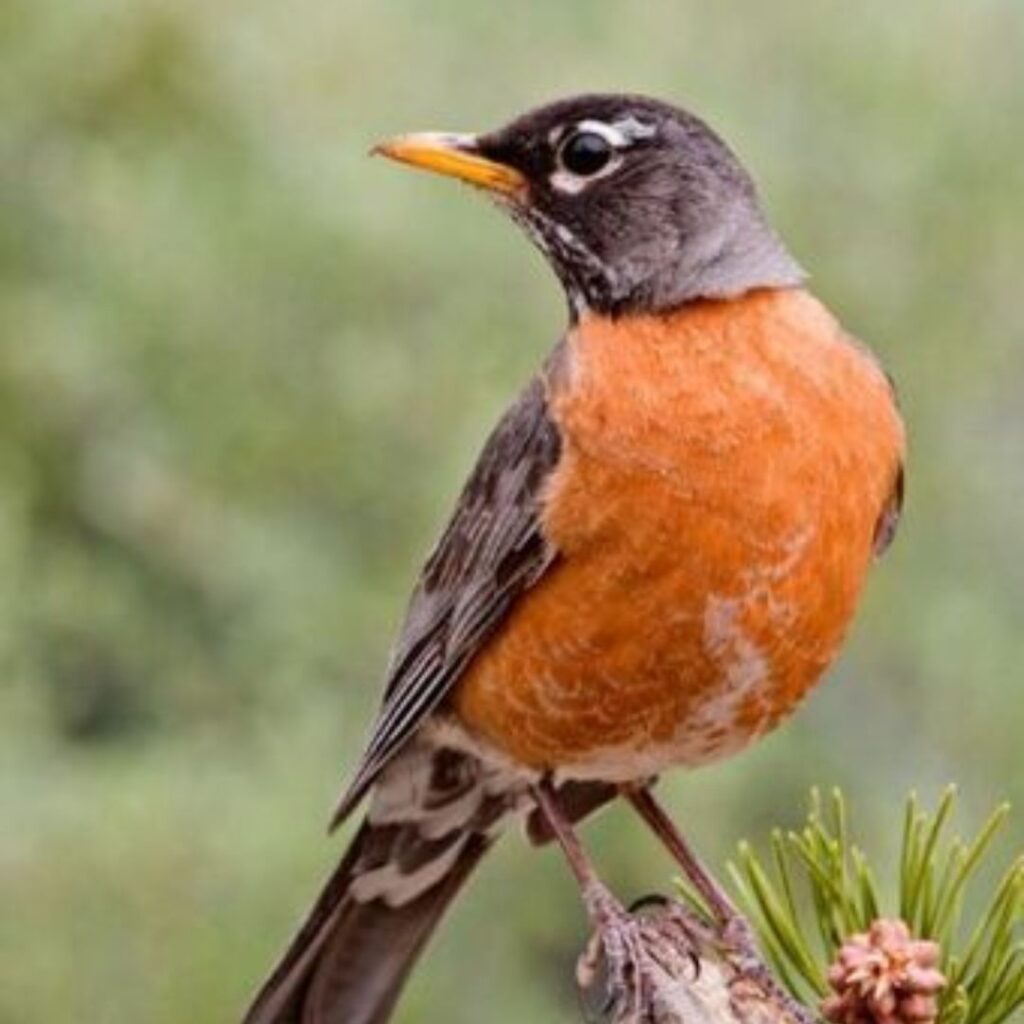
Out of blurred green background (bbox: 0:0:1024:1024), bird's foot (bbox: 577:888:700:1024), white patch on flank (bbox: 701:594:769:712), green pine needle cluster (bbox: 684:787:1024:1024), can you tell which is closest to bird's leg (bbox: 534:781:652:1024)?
bird's foot (bbox: 577:888:700:1024)

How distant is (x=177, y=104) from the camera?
4.11m

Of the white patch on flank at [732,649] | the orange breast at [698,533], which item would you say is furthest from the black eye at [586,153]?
the white patch on flank at [732,649]

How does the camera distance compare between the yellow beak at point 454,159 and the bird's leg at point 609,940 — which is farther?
the yellow beak at point 454,159

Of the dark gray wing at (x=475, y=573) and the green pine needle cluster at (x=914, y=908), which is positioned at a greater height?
the dark gray wing at (x=475, y=573)

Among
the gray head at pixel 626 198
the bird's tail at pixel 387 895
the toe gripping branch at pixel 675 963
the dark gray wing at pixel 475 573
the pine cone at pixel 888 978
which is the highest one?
the gray head at pixel 626 198

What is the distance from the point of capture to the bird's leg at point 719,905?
274 centimetres

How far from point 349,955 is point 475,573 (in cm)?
44

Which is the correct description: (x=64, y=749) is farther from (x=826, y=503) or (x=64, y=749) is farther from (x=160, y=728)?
(x=826, y=503)

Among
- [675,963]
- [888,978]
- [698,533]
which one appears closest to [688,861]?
[698,533]

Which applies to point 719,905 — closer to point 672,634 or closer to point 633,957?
point 633,957

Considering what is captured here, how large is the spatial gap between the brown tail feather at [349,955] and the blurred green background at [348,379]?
22cm

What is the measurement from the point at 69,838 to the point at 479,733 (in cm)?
49

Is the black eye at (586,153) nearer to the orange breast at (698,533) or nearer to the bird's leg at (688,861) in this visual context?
the orange breast at (698,533)

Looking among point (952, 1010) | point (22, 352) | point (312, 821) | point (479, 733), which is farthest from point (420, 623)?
point (952, 1010)
